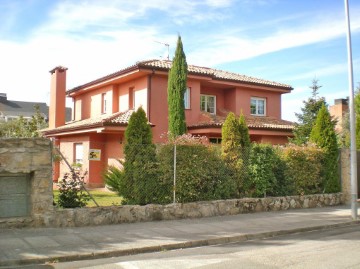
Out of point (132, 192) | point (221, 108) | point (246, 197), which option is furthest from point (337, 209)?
point (221, 108)

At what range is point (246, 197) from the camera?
1419 centimetres

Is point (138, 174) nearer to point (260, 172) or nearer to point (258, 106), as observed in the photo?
point (260, 172)

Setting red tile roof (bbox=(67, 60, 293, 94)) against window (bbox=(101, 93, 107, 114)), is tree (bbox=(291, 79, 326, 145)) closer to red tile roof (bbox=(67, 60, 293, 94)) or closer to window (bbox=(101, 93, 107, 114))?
red tile roof (bbox=(67, 60, 293, 94))

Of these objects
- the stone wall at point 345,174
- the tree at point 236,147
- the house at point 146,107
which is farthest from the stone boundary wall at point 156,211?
the house at point 146,107

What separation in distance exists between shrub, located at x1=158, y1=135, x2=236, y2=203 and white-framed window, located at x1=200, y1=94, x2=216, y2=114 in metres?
12.3

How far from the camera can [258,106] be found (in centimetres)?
2741

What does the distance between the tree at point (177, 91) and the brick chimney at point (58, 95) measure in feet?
32.4

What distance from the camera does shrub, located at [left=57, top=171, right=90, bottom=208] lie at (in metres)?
11.1

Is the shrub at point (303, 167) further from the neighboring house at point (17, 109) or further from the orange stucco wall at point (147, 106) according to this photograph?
the neighboring house at point (17, 109)

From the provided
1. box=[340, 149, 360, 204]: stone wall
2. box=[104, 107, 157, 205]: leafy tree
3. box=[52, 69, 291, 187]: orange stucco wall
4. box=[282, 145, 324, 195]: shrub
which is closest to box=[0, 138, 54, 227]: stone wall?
box=[104, 107, 157, 205]: leafy tree

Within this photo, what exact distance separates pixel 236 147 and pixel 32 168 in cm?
671

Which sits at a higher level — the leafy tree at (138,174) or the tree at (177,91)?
the tree at (177,91)

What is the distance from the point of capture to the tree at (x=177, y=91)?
65.0 feet

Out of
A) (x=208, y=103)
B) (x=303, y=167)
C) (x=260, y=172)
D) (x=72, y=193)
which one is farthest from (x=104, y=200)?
(x=208, y=103)
